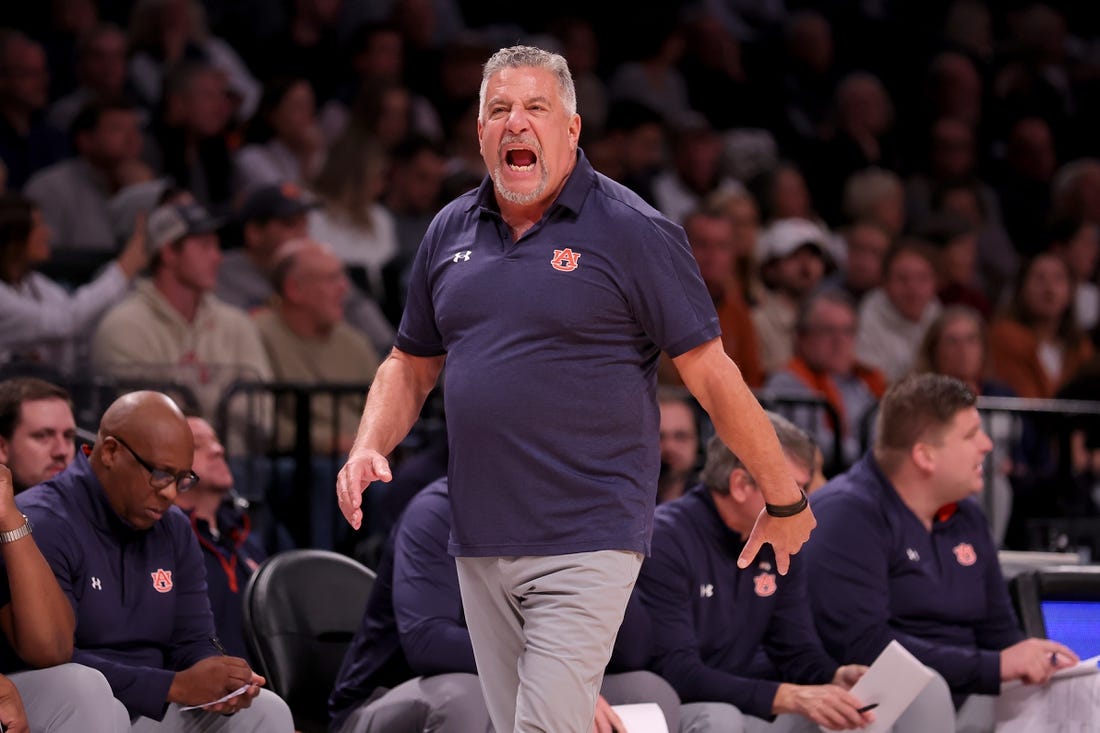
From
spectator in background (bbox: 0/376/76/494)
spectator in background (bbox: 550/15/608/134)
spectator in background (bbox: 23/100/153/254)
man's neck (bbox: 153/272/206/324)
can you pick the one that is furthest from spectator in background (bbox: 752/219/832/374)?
spectator in background (bbox: 0/376/76/494)

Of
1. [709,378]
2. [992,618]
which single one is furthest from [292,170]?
[709,378]

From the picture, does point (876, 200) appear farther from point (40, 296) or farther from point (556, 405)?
point (556, 405)

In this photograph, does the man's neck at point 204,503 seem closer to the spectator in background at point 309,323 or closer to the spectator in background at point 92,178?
the spectator in background at point 309,323

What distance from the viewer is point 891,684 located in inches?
179

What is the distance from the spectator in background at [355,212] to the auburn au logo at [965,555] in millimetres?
4187

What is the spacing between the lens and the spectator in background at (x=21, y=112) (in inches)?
336

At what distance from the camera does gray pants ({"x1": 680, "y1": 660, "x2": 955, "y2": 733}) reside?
475 centimetres

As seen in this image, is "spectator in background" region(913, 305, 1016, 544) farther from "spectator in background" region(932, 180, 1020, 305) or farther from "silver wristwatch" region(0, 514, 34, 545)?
"silver wristwatch" region(0, 514, 34, 545)

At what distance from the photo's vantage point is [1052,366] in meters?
9.80

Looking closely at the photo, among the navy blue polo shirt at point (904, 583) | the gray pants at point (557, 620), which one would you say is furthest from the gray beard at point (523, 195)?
the navy blue polo shirt at point (904, 583)

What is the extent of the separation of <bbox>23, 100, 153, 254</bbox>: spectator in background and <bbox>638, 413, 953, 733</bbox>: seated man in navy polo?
4081 millimetres

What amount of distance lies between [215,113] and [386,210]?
109 centimetres

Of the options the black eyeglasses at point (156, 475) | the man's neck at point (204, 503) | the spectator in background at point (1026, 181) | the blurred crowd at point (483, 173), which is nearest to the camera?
the black eyeglasses at point (156, 475)

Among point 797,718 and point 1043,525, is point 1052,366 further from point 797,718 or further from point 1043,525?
point 797,718
